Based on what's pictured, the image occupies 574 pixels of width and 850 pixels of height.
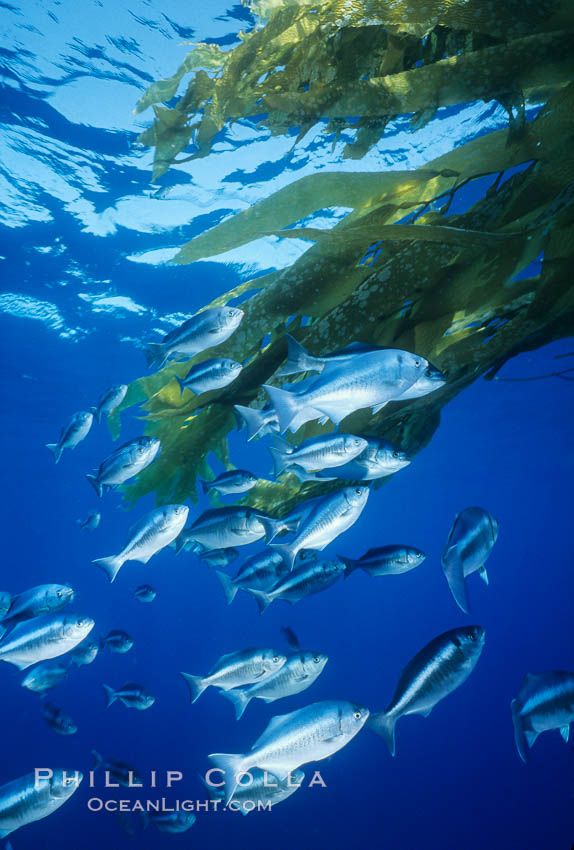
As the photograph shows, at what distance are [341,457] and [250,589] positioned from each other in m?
1.90

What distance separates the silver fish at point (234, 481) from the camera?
11.9 feet

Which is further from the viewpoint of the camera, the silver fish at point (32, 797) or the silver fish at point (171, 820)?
the silver fish at point (171, 820)

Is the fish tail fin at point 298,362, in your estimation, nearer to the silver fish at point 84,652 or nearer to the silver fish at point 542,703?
the silver fish at point 542,703

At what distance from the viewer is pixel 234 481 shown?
3666 millimetres

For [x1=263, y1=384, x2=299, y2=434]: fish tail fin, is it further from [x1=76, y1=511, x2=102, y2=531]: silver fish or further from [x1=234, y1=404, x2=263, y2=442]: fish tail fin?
[x1=76, y1=511, x2=102, y2=531]: silver fish

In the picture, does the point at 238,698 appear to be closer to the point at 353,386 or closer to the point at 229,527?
the point at 229,527

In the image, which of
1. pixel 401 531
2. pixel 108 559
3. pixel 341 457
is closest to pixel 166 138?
pixel 341 457

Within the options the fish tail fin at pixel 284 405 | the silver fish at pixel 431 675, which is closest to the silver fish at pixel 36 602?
the silver fish at pixel 431 675

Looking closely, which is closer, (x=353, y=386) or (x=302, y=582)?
(x=353, y=386)

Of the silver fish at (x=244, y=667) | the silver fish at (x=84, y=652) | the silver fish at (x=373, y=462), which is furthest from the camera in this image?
the silver fish at (x=84, y=652)

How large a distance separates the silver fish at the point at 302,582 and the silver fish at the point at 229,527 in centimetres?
47

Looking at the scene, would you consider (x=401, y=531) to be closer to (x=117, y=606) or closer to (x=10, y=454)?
(x=117, y=606)

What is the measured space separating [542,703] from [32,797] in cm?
467

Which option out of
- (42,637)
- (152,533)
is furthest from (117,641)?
(152,533)
